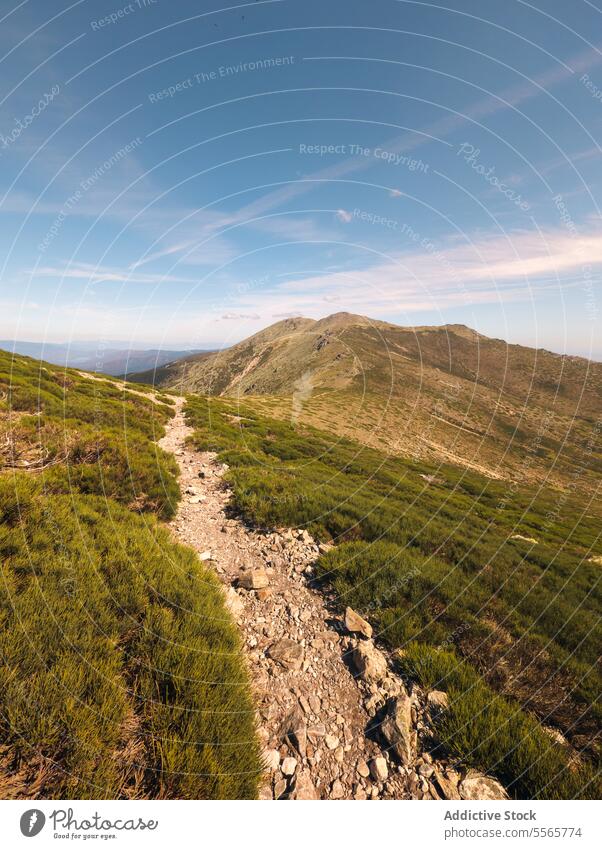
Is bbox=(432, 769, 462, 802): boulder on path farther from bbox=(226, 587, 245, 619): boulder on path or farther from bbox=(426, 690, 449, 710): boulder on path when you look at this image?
bbox=(226, 587, 245, 619): boulder on path

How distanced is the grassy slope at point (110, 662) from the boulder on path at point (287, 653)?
955mm

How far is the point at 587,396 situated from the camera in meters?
158

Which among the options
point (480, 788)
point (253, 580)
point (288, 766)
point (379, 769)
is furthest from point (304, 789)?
point (253, 580)

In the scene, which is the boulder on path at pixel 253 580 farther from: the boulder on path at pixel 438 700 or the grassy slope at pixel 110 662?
the boulder on path at pixel 438 700

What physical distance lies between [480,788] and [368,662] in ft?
5.94

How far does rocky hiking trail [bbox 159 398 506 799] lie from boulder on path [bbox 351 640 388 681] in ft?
0.05

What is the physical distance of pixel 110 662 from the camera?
3.74 m

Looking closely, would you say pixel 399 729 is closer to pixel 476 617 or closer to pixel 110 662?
pixel 476 617

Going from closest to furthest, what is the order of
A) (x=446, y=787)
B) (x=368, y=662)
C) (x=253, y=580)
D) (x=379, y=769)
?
(x=446, y=787) → (x=379, y=769) → (x=368, y=662) → (x=253, y=580)

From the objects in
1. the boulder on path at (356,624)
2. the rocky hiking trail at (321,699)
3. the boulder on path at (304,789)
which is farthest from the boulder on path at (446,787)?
the boulder on path at (356,624)

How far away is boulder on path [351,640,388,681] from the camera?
5090 millimetres

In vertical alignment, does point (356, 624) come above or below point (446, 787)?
above

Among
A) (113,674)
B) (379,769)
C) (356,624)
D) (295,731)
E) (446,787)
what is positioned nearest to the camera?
(113,674)

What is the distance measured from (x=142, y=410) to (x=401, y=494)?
1710 centimetres
